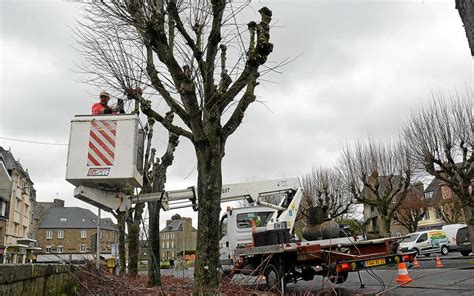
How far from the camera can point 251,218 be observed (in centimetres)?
1350

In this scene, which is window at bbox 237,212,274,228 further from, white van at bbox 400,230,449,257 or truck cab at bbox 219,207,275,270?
white van at bbox 400,230,449,257

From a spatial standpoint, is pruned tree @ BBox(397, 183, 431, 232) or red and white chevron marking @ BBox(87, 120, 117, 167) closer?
red and white chevron marking @ BBox(87, 120, 117, 167)

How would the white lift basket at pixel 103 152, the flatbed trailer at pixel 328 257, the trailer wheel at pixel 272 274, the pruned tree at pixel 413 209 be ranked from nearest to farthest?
1. the white lift basket at pixel 103 152
2. the flatbed trailer at pixel 328 257
3. the trailer wheel at pixel 272 274
4. the pruned tree at pixel 413 209

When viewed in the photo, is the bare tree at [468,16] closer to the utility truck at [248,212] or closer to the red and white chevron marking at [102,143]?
the utility truck at [248,212]

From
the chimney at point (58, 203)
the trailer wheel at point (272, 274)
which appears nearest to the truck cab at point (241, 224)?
the trailer wheel at point (272, 274)

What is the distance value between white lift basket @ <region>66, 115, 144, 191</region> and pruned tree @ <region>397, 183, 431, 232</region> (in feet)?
151

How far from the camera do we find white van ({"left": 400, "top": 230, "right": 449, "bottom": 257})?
101ft

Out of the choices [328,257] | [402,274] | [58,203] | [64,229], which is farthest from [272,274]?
[58,203]

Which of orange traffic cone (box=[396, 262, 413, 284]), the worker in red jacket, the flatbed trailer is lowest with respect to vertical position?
orange traffic cone (box=[396, 262, 413, 284])

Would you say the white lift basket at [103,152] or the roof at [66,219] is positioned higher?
the roof at [66,219]

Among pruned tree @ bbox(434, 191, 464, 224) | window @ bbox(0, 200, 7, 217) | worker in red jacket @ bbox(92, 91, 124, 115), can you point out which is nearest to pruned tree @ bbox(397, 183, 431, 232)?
pruned tree @ bbox(434, 191, 464, 224)

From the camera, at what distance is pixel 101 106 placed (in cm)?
684

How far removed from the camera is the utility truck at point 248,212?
559 cm

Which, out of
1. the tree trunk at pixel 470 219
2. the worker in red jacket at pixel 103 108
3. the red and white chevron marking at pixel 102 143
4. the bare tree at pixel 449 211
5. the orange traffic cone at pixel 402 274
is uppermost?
the bare tree at pixel 449 211
